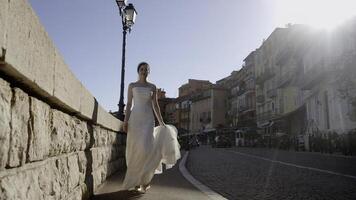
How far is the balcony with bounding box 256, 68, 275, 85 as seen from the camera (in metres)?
60.7

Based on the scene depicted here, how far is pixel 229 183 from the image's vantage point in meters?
8.16

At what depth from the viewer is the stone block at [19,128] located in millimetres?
2133

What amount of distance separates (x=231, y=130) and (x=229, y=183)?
65.2 m

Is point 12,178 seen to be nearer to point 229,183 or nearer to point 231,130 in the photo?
point 229,183

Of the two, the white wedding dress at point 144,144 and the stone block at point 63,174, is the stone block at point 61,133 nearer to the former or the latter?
the stone block at point 63,174

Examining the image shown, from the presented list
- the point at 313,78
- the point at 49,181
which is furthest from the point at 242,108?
the point at 49,181

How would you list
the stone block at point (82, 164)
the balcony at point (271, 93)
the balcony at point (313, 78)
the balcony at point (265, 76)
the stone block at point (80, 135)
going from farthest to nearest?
the balcony at point (265, 76)
the balcony at point (271, 93)
the balcony at point (313, 78)
the stone block at point (82, 164)
the stone block at point (80, 135)

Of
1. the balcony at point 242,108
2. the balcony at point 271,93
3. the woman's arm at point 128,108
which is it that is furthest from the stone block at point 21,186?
the balcony at point 242,108

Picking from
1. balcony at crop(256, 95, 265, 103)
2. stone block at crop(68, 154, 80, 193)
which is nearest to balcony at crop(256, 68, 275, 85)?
balcony at crop(256, 95, 265, 103)

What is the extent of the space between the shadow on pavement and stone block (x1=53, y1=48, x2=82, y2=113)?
191 cm

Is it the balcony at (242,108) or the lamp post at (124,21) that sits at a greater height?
the balcony at (242,108)

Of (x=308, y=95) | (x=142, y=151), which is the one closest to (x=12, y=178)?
(x=142, y=151)

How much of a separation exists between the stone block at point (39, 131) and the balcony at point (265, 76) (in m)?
58.6

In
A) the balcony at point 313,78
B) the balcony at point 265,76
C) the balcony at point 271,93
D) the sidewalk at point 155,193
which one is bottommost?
the sidewalk at point 155,193
